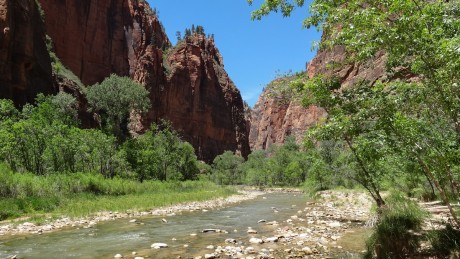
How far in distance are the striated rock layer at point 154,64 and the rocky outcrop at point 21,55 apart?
26775 mm

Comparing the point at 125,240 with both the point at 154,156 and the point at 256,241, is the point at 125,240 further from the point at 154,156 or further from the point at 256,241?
the point at 154,156

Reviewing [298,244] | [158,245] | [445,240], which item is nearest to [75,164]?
[158,245]

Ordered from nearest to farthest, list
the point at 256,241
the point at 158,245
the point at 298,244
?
the point at 298,244 → the point at 158,245 → the point at 256,241

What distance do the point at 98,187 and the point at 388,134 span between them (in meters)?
28.9

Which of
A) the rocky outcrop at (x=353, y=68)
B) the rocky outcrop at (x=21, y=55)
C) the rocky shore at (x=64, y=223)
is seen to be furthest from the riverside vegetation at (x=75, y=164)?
the rocky outcrop at (x=353, y=68)

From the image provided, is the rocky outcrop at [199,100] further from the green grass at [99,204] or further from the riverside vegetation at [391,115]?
the riverside vegetation at [391,115]

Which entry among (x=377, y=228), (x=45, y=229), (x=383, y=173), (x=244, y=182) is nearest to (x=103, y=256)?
(x=45, y=229)

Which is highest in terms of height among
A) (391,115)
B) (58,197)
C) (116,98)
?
(116,98)

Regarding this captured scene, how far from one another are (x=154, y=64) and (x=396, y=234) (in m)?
108

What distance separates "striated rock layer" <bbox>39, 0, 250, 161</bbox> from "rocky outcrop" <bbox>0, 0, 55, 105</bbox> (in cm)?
2678

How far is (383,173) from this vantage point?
15484mm

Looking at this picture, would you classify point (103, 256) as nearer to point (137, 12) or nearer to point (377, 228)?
point (377, 228)

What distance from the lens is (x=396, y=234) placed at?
28.1 ft

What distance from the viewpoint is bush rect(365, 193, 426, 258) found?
27.3 ft
